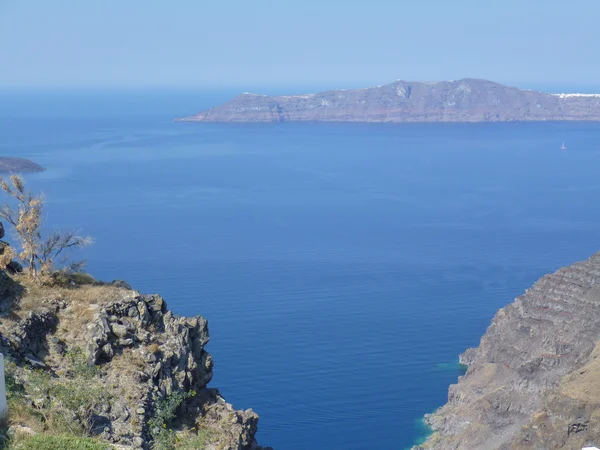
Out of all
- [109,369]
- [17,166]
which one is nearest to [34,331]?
[109,369]

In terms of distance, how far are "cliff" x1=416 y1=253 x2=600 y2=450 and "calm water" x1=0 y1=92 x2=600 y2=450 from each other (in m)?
3.41

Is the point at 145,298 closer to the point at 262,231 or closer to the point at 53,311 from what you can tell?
the point at 53,311

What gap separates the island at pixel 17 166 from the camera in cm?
13038

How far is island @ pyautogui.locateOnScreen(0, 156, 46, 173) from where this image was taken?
130375 millimetres

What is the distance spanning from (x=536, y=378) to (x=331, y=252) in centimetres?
4560

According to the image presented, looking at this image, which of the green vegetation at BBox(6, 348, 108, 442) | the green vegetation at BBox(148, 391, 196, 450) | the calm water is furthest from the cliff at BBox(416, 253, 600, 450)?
the green vegetation at BBox(6, 348, 108, 442)

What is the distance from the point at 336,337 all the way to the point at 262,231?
4103cm

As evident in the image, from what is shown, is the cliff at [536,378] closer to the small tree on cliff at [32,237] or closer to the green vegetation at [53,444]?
the small tree on cliff at [32,237]

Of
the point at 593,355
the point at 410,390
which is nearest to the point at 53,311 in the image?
the point at 593,355

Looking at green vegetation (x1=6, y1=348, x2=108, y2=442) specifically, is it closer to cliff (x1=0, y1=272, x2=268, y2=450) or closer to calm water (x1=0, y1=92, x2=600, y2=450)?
cliff (x1=0, y1=272, x2=268, y2=450)

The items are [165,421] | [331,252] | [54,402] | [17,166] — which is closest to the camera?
[54,402]

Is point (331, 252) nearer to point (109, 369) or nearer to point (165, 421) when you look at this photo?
point (109, 369)

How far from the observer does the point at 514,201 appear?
5089 inches

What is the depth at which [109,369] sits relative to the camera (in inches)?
755
